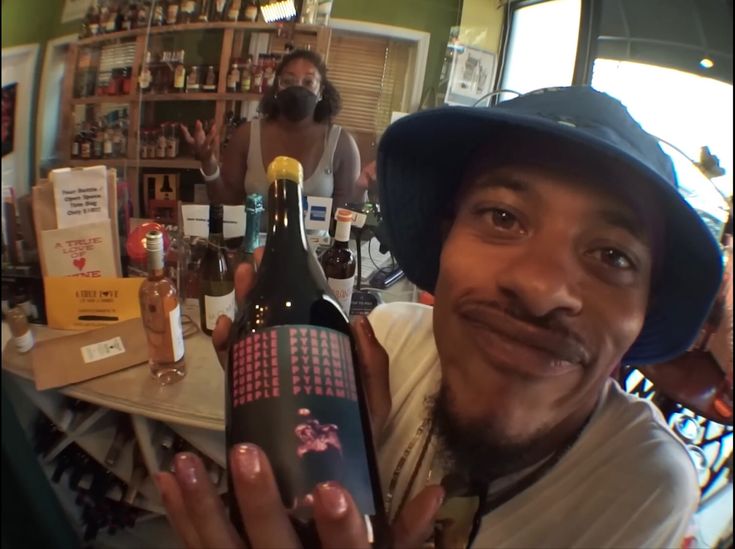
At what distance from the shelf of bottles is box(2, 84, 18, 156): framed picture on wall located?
0.66 ft

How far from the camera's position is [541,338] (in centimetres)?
32

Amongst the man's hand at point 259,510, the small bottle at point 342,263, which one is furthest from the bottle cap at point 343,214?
the man's hand at point 259,510

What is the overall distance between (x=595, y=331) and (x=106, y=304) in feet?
2.33

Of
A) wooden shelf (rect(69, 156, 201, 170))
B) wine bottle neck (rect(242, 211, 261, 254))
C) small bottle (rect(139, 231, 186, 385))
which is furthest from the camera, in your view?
small bottle (rect(139, 231, 186, 385))

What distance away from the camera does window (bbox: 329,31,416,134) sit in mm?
404

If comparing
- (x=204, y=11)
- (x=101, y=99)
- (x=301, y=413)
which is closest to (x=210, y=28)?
(x=204, y=11)

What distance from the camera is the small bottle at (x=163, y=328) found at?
2.29ft

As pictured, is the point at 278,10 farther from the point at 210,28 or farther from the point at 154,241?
the point at 154,241

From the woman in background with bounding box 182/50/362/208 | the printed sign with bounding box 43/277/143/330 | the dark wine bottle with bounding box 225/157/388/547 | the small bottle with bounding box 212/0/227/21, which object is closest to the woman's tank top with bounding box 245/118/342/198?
the woman in background with bounding box 182/50/362/208

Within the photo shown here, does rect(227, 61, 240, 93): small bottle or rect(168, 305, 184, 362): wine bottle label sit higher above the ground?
rect(227, 61, 240, 93): small bottle

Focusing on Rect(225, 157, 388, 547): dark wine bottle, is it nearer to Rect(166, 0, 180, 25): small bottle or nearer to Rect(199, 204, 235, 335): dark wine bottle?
Rect(166, 0, 180, 25): small bottle

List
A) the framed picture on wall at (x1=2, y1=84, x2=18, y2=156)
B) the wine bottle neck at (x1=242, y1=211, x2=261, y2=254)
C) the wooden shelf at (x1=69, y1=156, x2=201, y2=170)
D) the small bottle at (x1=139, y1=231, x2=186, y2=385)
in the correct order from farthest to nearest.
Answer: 1. the small bottle at (x1=139, y1=231, x2=186, y2=385)
2. the wine bottle neck at (x1=242, y1=211, x2=261, y2=254)
3. the wooden shelf at (x1=69, y1=156, x2=201, y2=170)
4. the framed picture on wall at (x1=2, y1=84, x2=18, y2=156)

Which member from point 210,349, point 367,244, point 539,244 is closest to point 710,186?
point 539,244

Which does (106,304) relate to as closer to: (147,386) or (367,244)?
(147,386)
